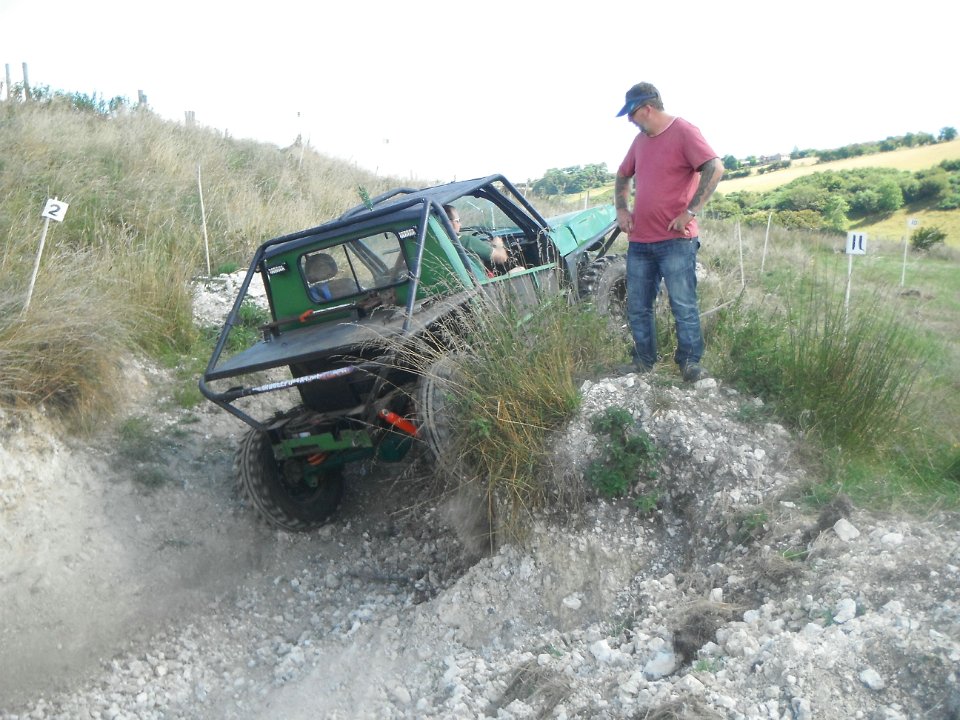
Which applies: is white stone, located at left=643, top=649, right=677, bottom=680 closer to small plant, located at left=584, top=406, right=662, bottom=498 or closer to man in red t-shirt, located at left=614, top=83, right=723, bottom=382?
small plant, located at left=584, top=406, right=662, bottom=498

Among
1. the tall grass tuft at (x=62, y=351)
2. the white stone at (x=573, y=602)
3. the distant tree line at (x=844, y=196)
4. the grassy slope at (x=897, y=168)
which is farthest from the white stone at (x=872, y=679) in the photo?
the grassy slope at (x=897, y=168)

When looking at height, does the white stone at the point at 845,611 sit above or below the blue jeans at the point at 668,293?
below

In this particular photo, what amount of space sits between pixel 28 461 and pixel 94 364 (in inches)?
33.9

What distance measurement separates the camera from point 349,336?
176 inches

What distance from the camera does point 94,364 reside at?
225 inches

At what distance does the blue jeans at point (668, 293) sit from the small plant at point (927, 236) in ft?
48.5

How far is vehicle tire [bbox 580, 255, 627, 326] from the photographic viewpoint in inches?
242

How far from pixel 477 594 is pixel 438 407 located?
98cm

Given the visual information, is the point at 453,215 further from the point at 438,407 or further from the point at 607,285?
the point at 438,407

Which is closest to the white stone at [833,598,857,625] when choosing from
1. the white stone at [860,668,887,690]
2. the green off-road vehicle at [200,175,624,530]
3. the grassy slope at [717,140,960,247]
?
the white stone at [860,668,887,690]

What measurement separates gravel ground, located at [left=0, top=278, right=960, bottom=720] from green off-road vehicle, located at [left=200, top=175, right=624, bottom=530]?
58 centimetres

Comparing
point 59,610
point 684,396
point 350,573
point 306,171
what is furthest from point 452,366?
point 306,171

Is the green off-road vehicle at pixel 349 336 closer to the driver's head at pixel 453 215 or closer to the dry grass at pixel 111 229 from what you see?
the driver's head at pixel 453 215

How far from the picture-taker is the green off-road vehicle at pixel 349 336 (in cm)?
441
